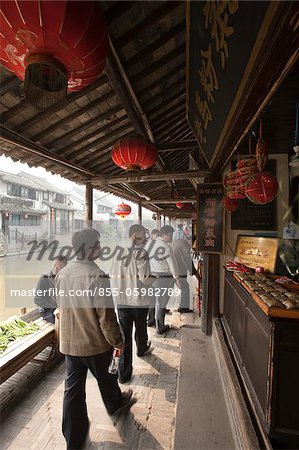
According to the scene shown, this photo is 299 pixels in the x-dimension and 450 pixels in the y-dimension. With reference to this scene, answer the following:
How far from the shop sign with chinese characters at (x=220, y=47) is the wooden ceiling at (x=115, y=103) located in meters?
0.73

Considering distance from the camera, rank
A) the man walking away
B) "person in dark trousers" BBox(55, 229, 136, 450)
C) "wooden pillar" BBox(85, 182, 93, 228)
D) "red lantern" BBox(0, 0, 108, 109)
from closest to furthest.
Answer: "red lantern" BBox(0, 0, 108, 109) < "person in dark trousers" BBox(55, 229, 136, 450) < "wooden pillar" BBox(85, 182, 93, 228) < the man walking away

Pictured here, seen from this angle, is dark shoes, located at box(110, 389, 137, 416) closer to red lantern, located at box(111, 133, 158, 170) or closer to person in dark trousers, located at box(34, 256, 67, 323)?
person in dark trousers, located at box(34, 256, 67, 323)

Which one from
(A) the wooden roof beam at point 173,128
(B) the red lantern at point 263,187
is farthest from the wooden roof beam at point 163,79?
(B) the red lantern at point 263,187

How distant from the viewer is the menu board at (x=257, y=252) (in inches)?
140

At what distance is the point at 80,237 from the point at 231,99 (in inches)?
83.5

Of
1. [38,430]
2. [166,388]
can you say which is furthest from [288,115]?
[38,430]

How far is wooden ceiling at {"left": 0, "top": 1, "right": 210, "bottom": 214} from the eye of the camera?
2.85 meters

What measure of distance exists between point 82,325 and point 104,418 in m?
1.64

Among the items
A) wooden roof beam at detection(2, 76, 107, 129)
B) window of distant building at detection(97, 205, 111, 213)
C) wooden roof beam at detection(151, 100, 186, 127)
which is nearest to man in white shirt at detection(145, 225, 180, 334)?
wooden roof beam at detection(151, 100, 186, 127)

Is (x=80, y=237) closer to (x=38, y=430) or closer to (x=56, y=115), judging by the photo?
(x=56, y=115)

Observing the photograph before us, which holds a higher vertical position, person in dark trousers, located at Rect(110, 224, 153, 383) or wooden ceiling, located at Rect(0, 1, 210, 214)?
wooden ceiling, located at Rect(0, 1, 210, 214)

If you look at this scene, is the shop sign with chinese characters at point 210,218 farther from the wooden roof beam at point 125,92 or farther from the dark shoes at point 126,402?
the dark shoes at point 126,402

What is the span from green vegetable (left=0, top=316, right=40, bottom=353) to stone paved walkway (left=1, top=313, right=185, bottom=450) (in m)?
0.93

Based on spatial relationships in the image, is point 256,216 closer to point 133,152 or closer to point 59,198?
point 133,152
